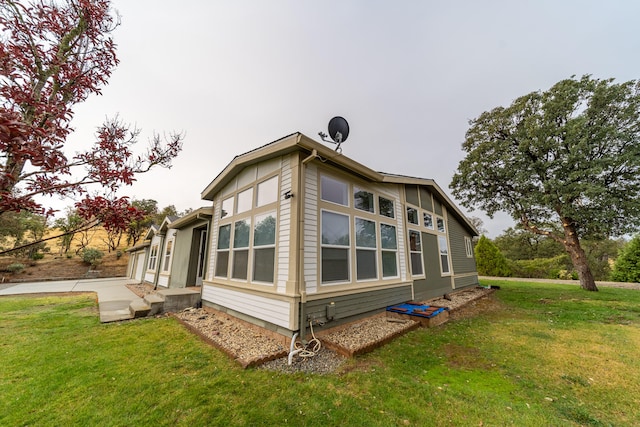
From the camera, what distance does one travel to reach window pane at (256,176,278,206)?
18.2ft

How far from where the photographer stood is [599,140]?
10.7m

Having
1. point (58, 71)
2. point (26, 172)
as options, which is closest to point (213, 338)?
point (26, 172)

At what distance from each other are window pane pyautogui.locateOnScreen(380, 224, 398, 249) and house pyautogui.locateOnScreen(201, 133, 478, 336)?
3 cm

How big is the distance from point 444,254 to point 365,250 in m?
5.99

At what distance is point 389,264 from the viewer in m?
7.03

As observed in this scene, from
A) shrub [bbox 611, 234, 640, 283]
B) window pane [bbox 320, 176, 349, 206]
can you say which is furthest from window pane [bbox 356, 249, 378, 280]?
shrub [bbox 611, 234, 640, 283]

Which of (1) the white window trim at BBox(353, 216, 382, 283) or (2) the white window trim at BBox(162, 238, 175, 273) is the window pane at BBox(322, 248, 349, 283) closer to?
(1) the white window trim at BBox(353, 216, 382, 283)

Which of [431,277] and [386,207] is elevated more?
[386,207]

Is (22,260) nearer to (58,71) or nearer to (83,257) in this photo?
(83,257)

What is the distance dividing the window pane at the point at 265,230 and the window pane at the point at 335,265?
1.23m

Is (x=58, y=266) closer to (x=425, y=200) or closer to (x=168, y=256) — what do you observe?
(x=168, y=256)

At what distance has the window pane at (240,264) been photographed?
6020mm

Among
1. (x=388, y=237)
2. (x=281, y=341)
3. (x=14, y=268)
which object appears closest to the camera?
(x=281, y=341)

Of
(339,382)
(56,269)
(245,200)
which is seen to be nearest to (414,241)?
(245,200)
